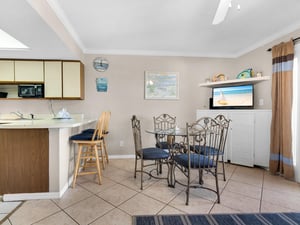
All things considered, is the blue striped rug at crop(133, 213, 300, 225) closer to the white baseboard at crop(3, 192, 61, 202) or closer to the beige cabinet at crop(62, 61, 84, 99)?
the white baseboard at crop(3, 192, 61, 202)

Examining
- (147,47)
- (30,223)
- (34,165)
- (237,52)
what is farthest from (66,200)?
(237,52)

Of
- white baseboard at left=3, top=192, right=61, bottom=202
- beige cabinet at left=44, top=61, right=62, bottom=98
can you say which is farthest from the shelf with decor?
white baseboard at left=3, top=192, right=61, bottom=202

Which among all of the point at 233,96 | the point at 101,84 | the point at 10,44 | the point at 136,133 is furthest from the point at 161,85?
the point at 10,44

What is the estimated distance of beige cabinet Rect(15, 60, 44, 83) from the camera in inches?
119

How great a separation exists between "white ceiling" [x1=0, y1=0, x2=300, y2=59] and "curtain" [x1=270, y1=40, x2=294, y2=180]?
454 millimetres

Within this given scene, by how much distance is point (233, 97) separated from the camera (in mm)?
3215

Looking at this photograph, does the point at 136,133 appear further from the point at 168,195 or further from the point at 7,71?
the point at 7,71

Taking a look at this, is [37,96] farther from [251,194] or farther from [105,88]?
[251,194]

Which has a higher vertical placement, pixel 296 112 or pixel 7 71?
pixel 7 71

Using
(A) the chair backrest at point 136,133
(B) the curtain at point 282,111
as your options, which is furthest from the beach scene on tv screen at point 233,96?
(A) the chair backrest at point 136,133

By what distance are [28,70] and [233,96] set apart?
411 centimetres

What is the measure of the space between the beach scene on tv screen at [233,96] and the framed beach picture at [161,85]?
881 millimetres

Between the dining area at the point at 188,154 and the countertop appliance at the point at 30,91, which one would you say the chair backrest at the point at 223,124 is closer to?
the dining area at the point at 188,154

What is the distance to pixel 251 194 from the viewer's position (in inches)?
79.0
